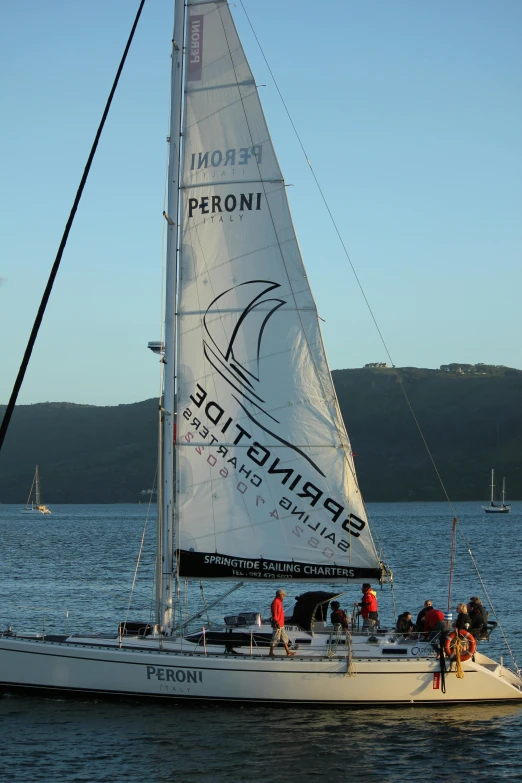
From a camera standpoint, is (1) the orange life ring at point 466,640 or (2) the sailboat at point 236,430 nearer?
(1) the orange life ring at point 466,640

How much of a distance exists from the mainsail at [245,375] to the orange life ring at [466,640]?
6.75 feet

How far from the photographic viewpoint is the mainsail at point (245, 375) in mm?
23453

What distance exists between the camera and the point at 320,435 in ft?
77.8

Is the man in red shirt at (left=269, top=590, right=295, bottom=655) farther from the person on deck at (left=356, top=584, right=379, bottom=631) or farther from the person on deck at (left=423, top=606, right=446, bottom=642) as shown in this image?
the person on deck at (left=423, top=606, right=446, bottom=642)

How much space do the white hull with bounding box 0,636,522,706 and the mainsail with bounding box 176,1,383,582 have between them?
1867 mm

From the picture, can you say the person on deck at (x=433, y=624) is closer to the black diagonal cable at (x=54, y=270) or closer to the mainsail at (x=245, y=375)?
the mainsail at (x=245, y=375)

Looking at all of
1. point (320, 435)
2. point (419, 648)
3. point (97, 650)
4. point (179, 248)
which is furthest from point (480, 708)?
point (179, 248)

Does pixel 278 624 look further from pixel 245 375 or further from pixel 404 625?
pixel 245 375

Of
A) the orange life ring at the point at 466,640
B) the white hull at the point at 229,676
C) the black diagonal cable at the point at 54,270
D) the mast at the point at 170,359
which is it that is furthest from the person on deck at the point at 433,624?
the black diagonal cable at the point at 54,270

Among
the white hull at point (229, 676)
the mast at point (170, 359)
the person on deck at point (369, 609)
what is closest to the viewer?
the white hull at point (229, 676)

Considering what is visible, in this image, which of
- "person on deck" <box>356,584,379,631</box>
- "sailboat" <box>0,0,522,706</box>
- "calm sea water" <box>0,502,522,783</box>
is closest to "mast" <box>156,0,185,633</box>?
"sailboat" <box>0,0,522,706</box>

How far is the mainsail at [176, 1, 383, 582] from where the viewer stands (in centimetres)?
2345

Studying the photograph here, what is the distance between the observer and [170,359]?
23438 millimetres

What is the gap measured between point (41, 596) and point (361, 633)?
27400mm
